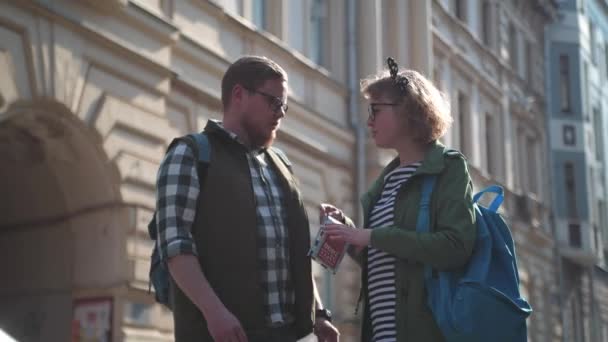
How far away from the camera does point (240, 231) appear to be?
3857 millimetres

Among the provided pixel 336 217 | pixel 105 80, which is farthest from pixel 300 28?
pixel 336 217

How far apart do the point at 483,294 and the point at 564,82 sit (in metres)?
27.8

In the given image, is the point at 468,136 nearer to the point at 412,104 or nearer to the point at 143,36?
the point at 143,36

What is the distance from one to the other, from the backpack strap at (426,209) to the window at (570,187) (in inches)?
1050

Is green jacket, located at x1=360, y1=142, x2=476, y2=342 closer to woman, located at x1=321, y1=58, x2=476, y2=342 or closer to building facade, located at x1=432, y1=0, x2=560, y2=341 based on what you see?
woman, located at x1=321, y1=58, x2=476, y2=342

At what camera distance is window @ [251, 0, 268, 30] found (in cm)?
1366

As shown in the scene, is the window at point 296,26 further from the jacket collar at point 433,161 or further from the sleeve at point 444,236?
the sleeve at point 444,236

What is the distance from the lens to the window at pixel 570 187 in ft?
98.3

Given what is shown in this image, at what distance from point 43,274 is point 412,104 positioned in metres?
7.07

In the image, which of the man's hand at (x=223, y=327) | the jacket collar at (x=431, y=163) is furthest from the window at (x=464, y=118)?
the man's hand at (x=223, y=327)

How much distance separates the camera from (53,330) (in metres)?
10.4

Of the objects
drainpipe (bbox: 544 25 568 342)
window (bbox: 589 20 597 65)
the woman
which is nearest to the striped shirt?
the woman

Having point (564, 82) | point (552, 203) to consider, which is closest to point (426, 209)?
point (552, 203)

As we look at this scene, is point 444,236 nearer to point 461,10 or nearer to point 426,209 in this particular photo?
point 426,209
